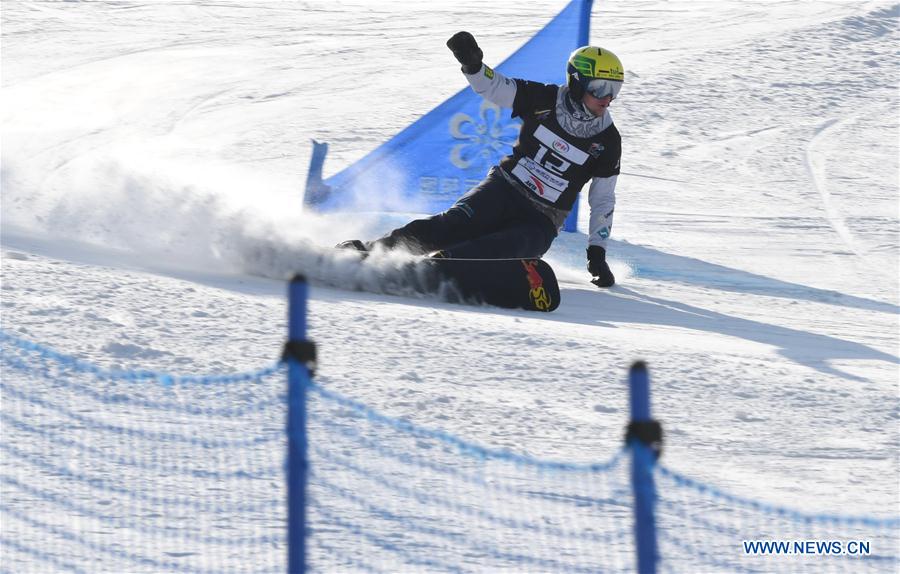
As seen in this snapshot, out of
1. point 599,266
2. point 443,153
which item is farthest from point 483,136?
point 599,266

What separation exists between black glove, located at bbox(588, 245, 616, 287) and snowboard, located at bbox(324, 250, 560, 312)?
827mm

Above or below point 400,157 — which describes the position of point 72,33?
above

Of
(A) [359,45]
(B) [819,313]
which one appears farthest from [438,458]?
(A) [359,45]

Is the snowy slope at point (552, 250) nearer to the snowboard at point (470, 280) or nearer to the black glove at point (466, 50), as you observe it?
the snowboard at point (470, 280)

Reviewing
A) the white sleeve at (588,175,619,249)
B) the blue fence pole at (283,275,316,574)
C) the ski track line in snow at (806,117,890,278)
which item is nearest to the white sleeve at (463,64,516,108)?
the white sleeve at (588,175,619,249)

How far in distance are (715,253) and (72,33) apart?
31.1 ft

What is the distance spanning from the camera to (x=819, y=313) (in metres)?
7.35

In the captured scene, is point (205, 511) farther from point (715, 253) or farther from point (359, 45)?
point (359, 45)

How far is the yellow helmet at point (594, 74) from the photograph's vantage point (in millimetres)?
7242

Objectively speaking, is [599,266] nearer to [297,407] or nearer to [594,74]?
[594,74]

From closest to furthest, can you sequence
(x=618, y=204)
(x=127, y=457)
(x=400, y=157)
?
(x=127, y=457) → (x=400, y=157) → (x=618, y=204)

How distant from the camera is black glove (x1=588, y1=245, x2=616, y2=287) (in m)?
7.42

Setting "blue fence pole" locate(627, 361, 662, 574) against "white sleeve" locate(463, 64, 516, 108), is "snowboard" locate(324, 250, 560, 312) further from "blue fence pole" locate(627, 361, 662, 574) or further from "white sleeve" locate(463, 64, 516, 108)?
"blue fence pole" locate(627, 361, 662, 574)

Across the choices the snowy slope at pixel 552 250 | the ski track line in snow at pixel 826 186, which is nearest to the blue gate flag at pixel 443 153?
the snowy slope at pixel 552 250
